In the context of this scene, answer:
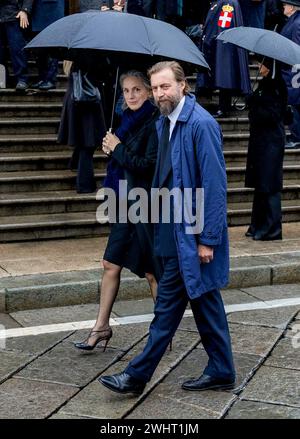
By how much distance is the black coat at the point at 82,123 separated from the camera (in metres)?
9.91

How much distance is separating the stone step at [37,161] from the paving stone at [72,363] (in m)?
4.22

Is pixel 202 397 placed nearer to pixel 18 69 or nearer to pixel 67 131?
pixel 67 131

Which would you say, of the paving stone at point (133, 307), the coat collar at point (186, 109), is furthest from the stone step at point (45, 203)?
the coat collar at point (186, 109)

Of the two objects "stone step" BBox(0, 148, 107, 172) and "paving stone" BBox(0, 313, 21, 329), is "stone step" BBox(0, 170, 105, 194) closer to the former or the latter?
"stone step" BBox(0, 148, 107, 172)

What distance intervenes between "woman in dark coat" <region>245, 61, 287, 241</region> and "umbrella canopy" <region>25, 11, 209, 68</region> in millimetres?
2863

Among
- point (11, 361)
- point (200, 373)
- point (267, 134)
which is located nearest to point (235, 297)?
point (200, 373)

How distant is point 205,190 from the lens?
206 inches

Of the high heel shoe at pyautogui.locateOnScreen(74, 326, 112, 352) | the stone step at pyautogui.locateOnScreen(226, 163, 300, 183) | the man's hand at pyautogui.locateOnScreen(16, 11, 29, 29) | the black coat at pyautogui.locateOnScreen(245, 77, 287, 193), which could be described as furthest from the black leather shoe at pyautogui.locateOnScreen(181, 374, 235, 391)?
the man's hand at pyautogui.locateOnScreen(16, 11, 29, 29)

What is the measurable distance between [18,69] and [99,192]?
93.7 inches

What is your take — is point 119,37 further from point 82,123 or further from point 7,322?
point 82,123

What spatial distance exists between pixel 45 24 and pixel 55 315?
233 inches

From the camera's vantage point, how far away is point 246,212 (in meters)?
10.3

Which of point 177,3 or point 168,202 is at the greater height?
point 177,3
